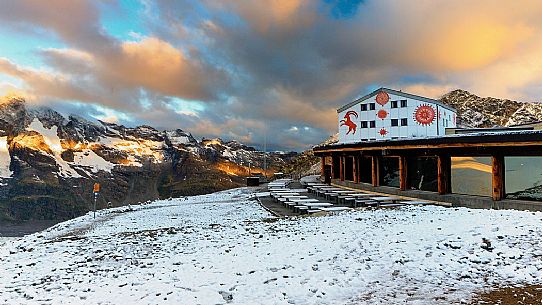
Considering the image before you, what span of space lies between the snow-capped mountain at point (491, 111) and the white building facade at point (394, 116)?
80908mm

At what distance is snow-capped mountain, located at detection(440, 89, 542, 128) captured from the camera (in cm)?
11531

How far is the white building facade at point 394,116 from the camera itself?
3788cm

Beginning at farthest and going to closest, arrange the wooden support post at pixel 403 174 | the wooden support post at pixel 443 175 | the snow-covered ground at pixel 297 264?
the wooden support post at pixel 403 174
the wooden support post at pixel 443 175
the snow-covered ground at pixel 297 264

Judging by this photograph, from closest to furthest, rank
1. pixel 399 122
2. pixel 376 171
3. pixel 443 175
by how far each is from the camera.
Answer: pixel 443 175 → pixel 376 171 → pixel 399 122

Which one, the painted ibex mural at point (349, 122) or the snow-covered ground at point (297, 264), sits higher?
the painted ibex mural at point (349, 122)

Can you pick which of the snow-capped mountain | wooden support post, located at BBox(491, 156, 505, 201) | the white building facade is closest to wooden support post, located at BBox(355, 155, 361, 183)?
the white building facade

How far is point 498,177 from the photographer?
59.0 feet

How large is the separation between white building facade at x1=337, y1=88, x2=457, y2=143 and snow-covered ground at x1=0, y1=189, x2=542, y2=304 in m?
25.2

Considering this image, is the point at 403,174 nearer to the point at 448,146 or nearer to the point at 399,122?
the point at 448,146

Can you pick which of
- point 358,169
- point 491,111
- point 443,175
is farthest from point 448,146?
point 491,111

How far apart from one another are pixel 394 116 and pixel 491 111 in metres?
107

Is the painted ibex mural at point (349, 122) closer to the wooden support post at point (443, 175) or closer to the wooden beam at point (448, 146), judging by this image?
the wooden beam at point (448, 146)

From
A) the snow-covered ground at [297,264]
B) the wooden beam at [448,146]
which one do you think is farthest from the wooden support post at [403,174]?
the snow-covered ground at [297,264]


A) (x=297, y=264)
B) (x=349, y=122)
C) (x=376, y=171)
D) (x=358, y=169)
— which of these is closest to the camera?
(x=297, y=264)
